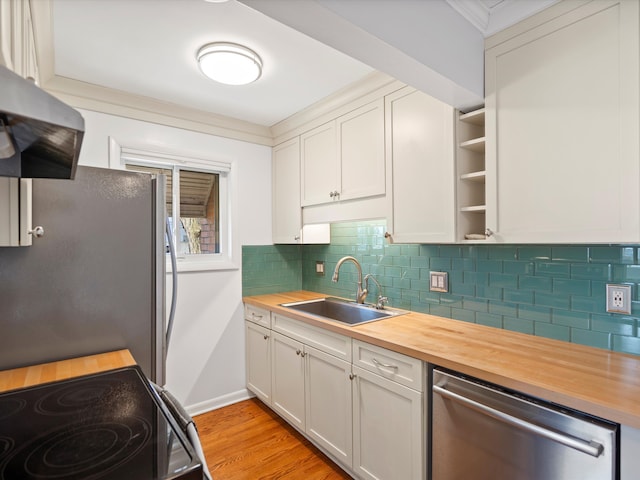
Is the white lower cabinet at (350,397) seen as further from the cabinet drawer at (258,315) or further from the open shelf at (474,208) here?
the open shelf at (474,208)

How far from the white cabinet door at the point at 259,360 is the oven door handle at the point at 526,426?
1.54 meters

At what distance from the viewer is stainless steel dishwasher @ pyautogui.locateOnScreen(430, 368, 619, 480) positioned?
99 cm

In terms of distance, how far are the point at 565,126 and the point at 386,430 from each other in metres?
1.55

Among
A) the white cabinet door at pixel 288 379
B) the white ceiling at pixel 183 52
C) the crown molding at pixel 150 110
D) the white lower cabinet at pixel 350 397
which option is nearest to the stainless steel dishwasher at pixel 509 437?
the white lower cabinet at pixel 350 397

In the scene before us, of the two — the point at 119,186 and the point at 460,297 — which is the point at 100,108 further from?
the point at 460,297

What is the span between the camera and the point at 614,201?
1.19 metres

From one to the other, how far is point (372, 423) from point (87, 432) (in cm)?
128

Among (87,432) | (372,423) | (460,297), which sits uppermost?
(460,297)

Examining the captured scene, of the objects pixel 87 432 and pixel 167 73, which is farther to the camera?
pixel 167 73

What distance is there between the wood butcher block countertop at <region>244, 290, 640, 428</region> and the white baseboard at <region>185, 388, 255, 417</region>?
1.38 metres

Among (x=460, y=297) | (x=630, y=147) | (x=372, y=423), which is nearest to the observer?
(x=630, y=147)

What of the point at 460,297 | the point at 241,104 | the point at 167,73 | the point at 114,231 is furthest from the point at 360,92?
the point at 114,231

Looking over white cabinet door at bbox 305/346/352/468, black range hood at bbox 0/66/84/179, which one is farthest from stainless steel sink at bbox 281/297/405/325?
black range hood at bbox 0/66/84/179

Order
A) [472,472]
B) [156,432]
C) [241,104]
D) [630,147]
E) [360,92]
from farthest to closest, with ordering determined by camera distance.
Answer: [241,104] < [360,92] < [472,472] < [630,147] < [156,432]
